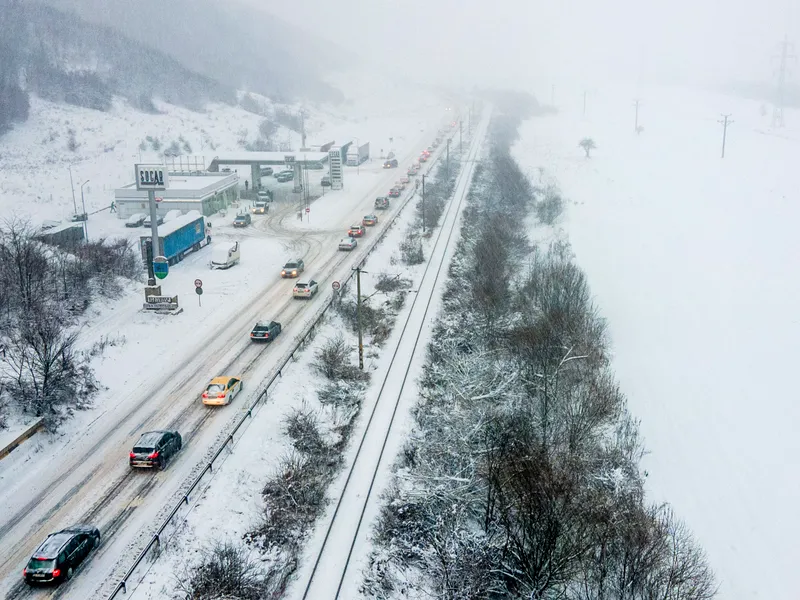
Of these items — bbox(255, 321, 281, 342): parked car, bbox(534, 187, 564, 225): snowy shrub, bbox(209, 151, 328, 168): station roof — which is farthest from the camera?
bbox(209, 151, 328, 168): station roof

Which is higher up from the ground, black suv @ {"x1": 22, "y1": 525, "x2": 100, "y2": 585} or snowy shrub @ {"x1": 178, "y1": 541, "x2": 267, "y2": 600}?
black suv @ {"x1": 22, "y1": 525, "x2": 100, "y2": 585}

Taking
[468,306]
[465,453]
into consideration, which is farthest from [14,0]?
[465,453]

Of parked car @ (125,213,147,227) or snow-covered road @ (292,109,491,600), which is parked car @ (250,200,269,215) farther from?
snow-covered road @ (292,109,491,600)

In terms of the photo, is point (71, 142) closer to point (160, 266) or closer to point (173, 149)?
point (173, 149)

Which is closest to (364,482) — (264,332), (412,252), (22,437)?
(22,437)

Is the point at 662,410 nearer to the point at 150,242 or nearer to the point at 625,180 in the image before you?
the point at 150,242

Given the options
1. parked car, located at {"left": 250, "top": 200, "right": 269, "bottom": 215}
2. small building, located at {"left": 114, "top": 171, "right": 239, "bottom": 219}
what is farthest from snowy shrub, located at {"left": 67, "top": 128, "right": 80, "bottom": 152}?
parked car, located at {"left": 250, "top": 200, "right": 269, "bottom": 215}

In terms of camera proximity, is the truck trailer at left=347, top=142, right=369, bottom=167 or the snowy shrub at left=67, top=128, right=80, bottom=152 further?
the truck trailer at left=347, top=142, right=369, bottom=167
